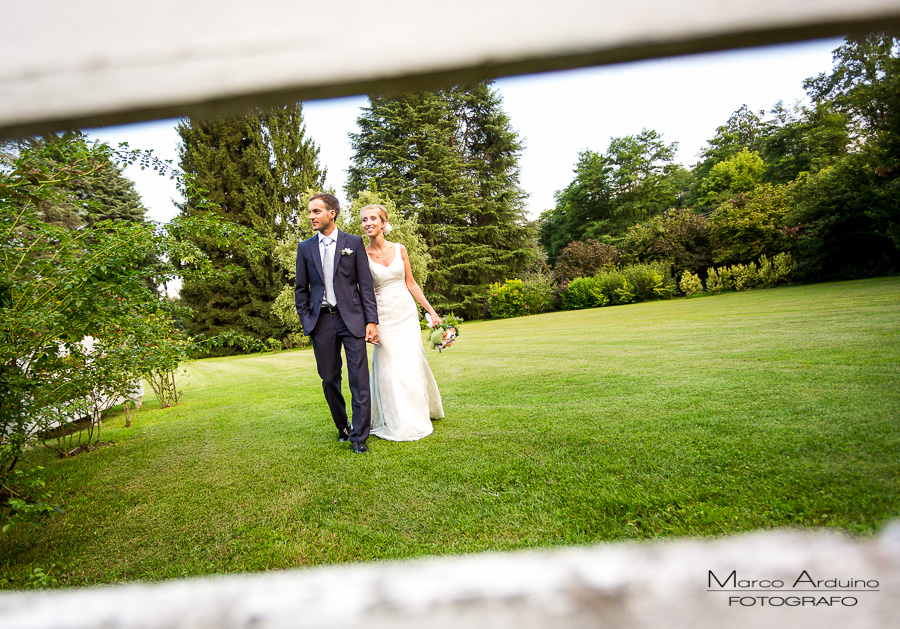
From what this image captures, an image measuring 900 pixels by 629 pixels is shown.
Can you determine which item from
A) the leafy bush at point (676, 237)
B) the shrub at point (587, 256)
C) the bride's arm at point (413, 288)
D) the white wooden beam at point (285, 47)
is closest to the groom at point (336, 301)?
the bride's arm at point (413, 288)

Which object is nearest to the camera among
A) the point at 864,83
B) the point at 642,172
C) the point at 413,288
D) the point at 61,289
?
the point at 864,83

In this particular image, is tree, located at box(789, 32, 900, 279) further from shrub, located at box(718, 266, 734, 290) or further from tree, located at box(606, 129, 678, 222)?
shrub, located at box(718, 266, 734, 290)

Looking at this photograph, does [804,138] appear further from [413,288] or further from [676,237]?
[413,288]

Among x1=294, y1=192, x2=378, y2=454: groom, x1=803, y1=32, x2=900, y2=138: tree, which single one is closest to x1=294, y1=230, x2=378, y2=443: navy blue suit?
x1=294, y1=192, x2=378, y2=454: groom

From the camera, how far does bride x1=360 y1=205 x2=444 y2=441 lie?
12.9 feet

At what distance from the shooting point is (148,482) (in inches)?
128

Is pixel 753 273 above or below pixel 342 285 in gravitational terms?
below

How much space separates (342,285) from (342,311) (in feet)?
0.75

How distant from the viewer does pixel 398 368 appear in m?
4.08

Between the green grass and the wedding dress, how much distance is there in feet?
0.91

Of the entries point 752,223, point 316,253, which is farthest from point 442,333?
point 752,223

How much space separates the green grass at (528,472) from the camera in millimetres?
1481

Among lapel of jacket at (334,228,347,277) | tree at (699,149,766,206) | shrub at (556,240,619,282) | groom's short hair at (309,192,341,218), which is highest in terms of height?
groom's short hair at (309,192,341,218)

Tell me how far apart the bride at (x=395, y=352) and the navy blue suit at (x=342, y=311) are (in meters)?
0.36
